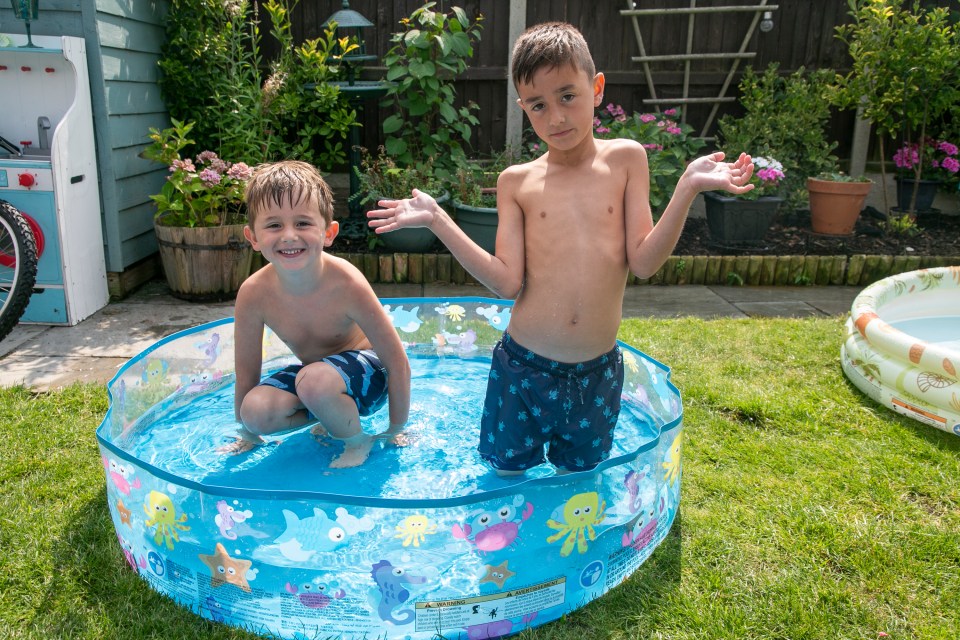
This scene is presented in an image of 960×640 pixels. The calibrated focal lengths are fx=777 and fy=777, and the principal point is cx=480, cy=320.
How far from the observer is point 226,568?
2.04 meters

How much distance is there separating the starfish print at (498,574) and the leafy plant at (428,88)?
4.37 metres

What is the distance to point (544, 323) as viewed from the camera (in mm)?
2508

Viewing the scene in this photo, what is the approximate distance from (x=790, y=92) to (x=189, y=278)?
199 inches

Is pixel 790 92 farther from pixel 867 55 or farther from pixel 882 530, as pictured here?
pixel 882 530

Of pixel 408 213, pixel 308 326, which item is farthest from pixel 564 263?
pixel 308 326

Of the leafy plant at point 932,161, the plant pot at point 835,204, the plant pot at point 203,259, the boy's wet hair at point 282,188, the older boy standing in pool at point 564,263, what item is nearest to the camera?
the older boy standing in pool at point 564,263

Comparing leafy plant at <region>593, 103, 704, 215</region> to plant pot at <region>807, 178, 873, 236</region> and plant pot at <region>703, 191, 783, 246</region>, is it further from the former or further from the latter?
plant pot at <region>807, 178, 873, 236</region>

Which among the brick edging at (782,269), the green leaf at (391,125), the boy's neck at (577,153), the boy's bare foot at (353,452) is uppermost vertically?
the green leaf at (391,125)

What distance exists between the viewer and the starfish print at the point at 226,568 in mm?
2029

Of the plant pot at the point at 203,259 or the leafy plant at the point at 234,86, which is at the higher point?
the leafy plant at the point at 234,86

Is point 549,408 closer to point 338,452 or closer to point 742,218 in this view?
point 338,452

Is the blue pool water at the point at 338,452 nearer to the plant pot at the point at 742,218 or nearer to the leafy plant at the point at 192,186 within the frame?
the leafy plant at the point at 192,186

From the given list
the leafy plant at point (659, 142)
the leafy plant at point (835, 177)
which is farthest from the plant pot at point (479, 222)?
the leafy plant at point (835, 177)

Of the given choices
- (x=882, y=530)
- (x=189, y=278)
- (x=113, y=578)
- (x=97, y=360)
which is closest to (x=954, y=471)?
(x=882, y=530)
